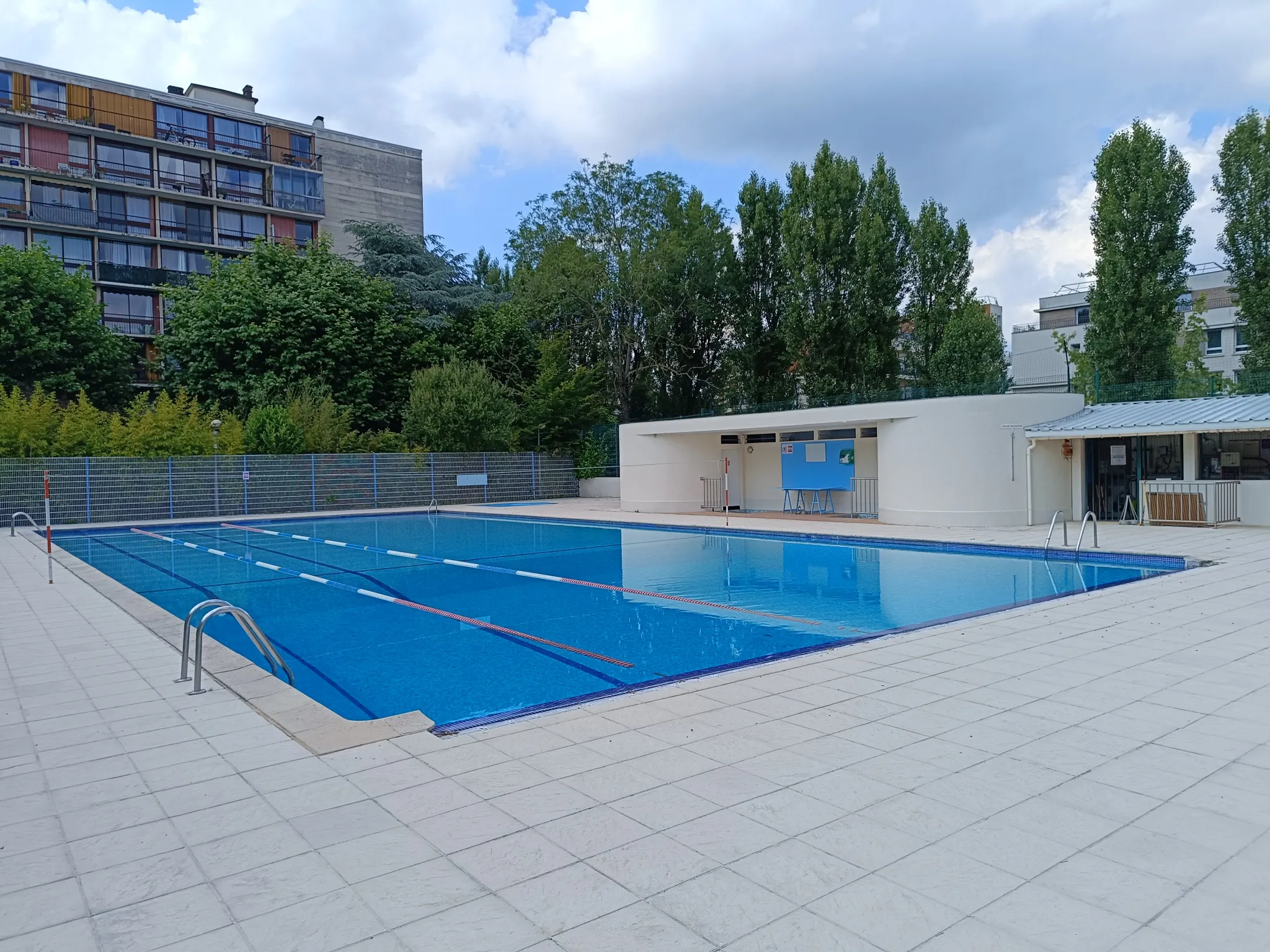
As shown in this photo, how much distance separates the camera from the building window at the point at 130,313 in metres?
36.8

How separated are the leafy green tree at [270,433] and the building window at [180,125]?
70.2ft

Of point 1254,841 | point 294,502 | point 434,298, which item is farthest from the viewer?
point 434,298

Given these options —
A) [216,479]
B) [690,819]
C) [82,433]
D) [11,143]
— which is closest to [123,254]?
[11,143]

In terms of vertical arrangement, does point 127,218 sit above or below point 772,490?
above

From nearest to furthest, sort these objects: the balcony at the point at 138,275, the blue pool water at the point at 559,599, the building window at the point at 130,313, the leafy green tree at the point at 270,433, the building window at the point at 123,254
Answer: the blue pool water at the point at 559,599 < the leafy green tree at the point at 270,433 < the balcony at the point at 138,275 < the building window at the point at 130,313 < the building window at the point at 123,254

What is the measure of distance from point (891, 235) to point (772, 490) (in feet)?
34.8

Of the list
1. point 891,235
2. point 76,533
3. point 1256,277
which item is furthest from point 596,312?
point 1256,277

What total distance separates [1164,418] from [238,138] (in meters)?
41.2

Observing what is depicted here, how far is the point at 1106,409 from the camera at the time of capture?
17641mm

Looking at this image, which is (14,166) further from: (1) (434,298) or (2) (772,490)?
(2) (772,490)

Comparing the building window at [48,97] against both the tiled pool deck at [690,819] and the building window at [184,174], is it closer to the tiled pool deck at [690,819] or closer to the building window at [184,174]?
the building window at [184,174]

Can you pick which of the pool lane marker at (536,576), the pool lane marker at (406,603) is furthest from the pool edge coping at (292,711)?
the pool lane marker at (536,576)

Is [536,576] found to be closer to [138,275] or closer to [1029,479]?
[1029,479]

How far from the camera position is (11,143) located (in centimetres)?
3519
